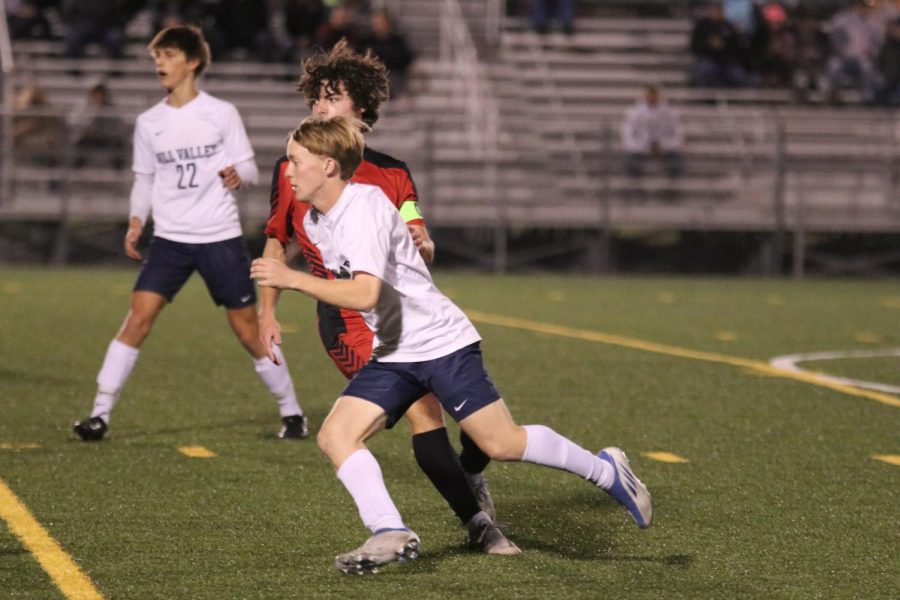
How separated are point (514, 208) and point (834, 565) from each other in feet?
51.2

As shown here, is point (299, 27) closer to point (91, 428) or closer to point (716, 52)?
point (716, 52)

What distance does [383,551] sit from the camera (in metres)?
4.51

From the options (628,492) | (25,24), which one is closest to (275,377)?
(628,492)

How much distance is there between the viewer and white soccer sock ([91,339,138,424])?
7254 millimetres

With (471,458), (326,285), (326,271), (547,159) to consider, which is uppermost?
(326,285)

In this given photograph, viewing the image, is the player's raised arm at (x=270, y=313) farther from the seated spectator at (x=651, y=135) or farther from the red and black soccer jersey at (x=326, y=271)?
the seated spectator at (x=651, y=135)

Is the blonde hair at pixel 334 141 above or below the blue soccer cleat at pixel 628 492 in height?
above

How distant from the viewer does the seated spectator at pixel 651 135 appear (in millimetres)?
20281

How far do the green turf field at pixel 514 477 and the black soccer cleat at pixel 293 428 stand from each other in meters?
0.13

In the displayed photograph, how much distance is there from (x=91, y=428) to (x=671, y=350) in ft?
17.4

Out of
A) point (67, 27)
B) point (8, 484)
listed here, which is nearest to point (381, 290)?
point (8, 484)

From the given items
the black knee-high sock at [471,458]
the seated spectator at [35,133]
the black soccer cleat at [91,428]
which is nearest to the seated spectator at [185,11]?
the seated spectator at [35,133]

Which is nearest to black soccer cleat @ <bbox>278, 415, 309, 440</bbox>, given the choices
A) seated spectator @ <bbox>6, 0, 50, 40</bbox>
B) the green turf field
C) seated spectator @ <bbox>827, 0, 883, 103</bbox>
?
the green turf field

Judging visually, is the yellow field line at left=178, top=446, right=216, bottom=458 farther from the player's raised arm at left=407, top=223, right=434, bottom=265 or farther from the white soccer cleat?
the white soccer cleat
